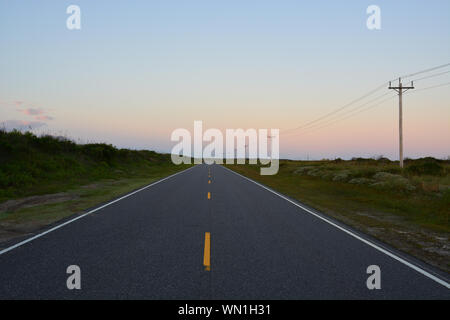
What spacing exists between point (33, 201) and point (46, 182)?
616 centimetres

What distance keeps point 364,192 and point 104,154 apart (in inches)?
1099

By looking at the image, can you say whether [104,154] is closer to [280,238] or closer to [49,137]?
[49,137]

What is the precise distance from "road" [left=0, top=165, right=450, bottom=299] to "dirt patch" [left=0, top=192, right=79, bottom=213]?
4.82 metres

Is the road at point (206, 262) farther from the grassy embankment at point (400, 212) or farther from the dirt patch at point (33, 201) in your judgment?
the dirt patch at point (33, 201)

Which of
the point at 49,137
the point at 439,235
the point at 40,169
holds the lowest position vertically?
the point at 439,235

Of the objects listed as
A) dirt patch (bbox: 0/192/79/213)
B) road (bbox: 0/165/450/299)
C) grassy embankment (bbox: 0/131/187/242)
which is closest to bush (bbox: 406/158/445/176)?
road (bbox: 0/165/450/299)

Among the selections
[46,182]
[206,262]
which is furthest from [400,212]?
[46,182]

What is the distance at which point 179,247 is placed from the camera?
20.4 feet

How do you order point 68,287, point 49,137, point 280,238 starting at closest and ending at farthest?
1. point 68,287
2. point 280,238
3. point 49,137

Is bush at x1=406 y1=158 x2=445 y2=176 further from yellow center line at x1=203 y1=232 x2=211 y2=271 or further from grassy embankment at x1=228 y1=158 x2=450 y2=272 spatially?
yellow center line at x1=203 y1=232 x2=211 y2=271

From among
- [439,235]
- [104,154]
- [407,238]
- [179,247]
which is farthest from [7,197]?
[104,154]

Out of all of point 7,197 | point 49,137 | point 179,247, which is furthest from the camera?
point 49,137

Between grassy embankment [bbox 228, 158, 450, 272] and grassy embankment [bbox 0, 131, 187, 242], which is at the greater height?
grassy embankment [bbox 0, 131, 187, 242]

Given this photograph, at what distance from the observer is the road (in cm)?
419
